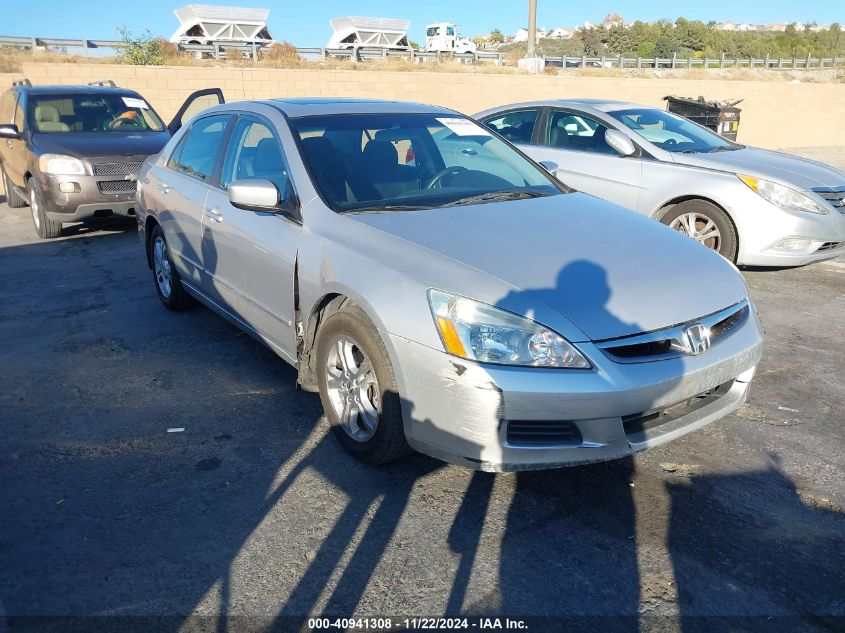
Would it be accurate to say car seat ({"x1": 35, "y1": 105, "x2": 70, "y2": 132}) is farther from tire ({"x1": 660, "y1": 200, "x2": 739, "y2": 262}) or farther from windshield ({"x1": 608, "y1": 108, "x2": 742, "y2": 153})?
tire ({"x1": 660, "y1": 200, "x2": 739, "y2": 262})

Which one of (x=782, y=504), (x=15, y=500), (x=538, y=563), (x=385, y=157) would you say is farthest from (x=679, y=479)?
(x=15, y=500)

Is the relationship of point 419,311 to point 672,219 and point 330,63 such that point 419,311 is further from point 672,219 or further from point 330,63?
point 330,63

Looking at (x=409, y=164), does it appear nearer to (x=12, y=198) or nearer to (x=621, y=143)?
(x=621, y=143)

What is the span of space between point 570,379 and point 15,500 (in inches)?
96.6

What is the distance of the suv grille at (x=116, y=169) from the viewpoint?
8.42 metres

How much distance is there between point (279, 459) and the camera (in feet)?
11.4

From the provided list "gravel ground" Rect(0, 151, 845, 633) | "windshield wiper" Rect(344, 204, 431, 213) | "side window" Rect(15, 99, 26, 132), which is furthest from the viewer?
"side window" Rect(15, 99, 26, 132)

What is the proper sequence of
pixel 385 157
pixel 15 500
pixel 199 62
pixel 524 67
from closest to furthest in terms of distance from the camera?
1. pixel 15 500
2. pixel 385 157
3. pixel 199 62
4. pixel 524 67

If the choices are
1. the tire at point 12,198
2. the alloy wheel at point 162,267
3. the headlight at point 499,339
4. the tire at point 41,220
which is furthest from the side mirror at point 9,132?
the headlight at point 499,339

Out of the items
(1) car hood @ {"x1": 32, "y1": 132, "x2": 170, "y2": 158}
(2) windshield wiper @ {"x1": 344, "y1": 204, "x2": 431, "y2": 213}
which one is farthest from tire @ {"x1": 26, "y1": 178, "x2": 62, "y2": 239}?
(2) windshield wiper @ {"x1": 344, "y1": 204, "x2": 431, "y2": 213}

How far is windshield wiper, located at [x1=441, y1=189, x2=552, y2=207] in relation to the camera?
3793 millimetres

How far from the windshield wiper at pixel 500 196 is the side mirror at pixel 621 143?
2.96 m

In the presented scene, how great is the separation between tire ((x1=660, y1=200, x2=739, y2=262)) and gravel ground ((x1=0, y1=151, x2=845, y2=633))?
73.6 inches

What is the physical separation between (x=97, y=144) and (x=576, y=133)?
575cm
